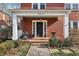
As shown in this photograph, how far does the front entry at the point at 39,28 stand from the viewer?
22719 mm

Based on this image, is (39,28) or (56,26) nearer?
(56,26)

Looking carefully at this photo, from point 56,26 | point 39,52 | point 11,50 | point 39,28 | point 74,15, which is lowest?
point 39,52

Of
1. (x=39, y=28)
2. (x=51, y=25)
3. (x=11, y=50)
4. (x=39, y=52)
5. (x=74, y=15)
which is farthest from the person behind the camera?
(x=39, y=28)

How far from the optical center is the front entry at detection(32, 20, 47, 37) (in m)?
22.7

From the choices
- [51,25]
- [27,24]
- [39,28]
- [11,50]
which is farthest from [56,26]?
[11,50]

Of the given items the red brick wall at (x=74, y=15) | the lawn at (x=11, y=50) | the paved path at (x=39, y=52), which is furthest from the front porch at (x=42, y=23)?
the paved path at (x=39, y=52)

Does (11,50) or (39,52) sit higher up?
(11,50)

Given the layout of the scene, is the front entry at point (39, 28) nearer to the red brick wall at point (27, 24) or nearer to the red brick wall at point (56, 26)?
the red brick wall at point (27, 24)

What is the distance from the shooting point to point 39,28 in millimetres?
23031

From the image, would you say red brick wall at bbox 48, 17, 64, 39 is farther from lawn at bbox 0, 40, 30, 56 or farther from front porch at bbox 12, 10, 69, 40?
lawn at bbox 0, 40, 30, 56

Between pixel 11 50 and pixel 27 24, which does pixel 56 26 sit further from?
pixel 11 50

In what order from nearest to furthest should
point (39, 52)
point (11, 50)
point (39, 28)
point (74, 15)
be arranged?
point (11, 50), point (39, 52), point (74, 15), point (39, 28)

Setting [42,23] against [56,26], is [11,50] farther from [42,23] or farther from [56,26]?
[42,23]

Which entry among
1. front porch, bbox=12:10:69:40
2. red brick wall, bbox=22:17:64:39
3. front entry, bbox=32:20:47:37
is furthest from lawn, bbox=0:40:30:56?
red brick wall, bbox=22:17:64:39
